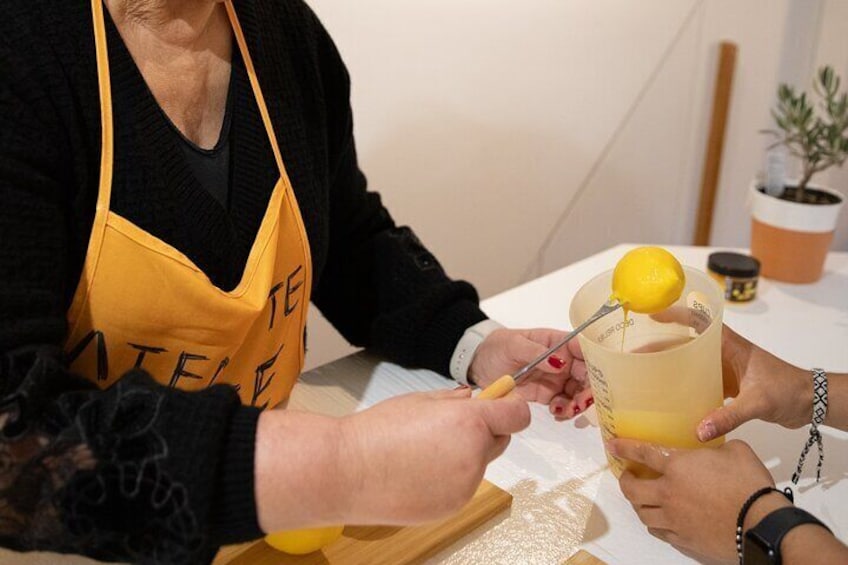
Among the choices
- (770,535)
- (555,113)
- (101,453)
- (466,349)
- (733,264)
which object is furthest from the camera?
(555,113)

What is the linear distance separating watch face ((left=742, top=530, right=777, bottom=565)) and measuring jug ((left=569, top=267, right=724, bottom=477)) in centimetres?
11

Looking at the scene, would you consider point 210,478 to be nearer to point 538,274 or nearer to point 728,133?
point 538,274

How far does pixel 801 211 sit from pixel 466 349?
2.37ft

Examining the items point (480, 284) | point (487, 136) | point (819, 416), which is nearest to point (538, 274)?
point (480, 284)

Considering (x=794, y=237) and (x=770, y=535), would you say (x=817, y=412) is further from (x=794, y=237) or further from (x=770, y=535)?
(x=794, y=237)

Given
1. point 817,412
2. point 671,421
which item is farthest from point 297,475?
point 817,412

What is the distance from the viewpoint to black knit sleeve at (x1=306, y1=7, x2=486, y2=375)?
3.31 feet

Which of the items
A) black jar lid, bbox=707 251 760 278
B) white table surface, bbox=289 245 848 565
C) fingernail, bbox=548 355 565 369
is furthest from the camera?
black jar lid, bbox=707 251 760 278

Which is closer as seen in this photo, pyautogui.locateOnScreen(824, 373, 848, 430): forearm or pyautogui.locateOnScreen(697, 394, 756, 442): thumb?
pyautogui.locateOnScreen(697, 394, 756, 442): thumb

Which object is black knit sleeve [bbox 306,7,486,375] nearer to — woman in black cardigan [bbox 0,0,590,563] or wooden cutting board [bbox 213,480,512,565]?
woman in black cardigan [bbox 0,0,590,563]

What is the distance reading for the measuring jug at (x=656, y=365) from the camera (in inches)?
27.3

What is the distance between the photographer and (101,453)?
0.54m

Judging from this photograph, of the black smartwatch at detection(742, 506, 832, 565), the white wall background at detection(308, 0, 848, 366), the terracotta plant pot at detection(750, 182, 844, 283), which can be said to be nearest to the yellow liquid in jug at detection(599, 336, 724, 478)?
the black smartwatch at detection(742, 506, 832, 565)

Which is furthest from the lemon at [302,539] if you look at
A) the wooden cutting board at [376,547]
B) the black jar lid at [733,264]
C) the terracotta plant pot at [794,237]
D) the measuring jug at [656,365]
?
the terracotta plant pot at [794,237]
